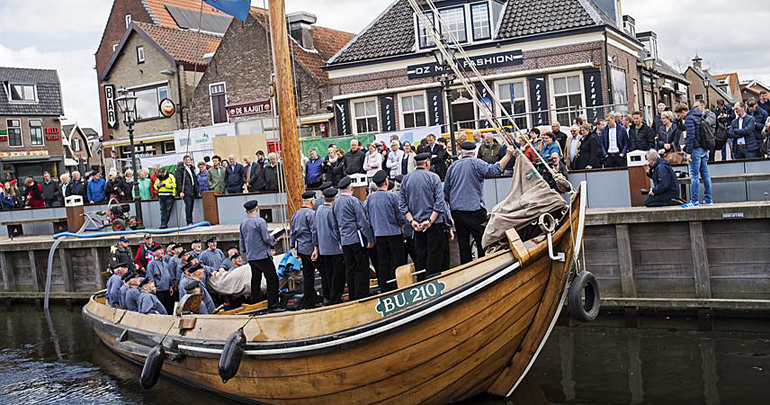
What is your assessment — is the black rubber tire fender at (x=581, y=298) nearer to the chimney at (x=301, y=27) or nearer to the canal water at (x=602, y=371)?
the canal water at (x=602, y=371)

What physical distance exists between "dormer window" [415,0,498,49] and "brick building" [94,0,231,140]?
18719mm

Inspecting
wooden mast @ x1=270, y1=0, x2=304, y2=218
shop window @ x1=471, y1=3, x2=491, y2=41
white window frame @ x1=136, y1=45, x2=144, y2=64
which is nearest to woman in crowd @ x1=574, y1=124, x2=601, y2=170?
wooden mast @ x1=270, y1=0, x2=304, y2=218

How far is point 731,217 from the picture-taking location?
1115 centimetres

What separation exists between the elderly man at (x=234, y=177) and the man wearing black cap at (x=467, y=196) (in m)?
9.41

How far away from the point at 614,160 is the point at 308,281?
640 cm

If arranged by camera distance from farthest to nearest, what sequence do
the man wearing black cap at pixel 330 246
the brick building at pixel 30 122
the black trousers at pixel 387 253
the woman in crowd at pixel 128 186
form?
the brick building at pixel 30 122, the woman in crowd at pixel 128 186, the man wearing black cap at pixel 330 246, the black trousers at pixel 387 253

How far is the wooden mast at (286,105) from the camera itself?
11.4 metres

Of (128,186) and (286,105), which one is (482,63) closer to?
(128,186)

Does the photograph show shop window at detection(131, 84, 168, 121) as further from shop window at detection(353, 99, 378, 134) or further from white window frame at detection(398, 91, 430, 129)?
white window frame at detection(398, 91, 430, 129)

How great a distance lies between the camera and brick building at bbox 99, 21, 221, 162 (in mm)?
33469

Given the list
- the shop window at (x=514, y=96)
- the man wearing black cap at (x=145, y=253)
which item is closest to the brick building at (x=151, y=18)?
the shop window at (x=514, y=96)

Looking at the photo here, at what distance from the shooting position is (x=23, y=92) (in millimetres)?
47688

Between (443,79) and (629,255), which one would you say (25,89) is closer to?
(443,79)

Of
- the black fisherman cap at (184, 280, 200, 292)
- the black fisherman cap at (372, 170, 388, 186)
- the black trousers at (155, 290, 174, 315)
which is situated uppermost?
the black fisherman cap at (372, 170, 388, 186)
